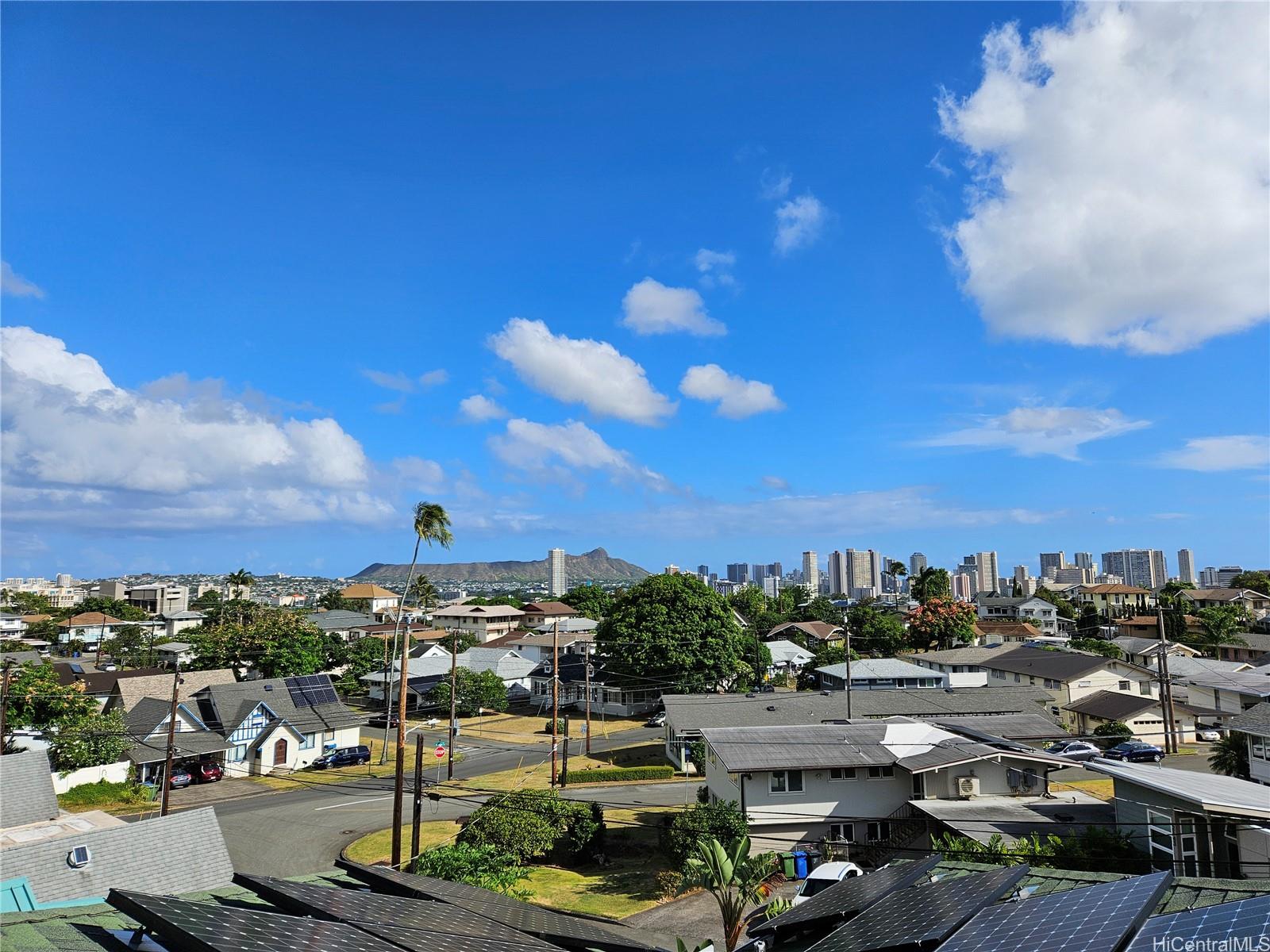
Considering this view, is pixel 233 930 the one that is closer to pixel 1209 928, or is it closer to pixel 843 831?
pixel 1209 928

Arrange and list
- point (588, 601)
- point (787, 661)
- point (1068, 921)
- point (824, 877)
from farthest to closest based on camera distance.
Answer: point (588, 601)
point (787, 661)
point (824, 877)
point (1068, 921)

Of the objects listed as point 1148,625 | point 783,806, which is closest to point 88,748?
point 783,806

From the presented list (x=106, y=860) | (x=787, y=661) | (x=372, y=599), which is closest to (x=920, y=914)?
(x=106, y=860)

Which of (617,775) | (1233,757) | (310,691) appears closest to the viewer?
(1233,757)

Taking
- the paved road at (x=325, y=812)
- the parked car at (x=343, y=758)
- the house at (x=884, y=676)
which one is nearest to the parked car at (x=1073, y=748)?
the house at (x=884, y=676)

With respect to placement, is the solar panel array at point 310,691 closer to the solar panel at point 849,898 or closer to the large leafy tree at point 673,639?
the large leafy tree at point 673,639

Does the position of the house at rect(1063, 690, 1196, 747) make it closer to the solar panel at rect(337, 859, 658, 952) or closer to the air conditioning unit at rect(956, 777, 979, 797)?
the air conditioning unit at rect(956, 777, 979, 797)

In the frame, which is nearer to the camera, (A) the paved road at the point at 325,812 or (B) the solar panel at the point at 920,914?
(B) the solar panel at the point at 920,914
